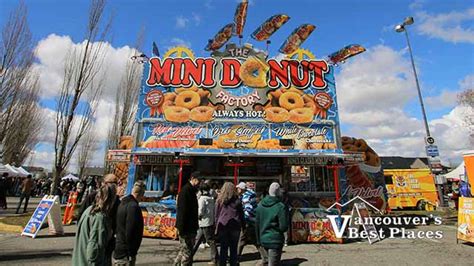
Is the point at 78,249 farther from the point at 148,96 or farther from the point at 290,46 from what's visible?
the point at 290,46

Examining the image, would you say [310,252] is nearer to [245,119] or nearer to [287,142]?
[287,142]

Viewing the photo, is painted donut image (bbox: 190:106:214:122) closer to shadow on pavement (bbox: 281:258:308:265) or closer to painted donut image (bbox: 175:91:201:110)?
painted donut image (bbox: 175:91:201:110)

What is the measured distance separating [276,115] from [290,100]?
3.30 feet

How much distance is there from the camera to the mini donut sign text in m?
13.4

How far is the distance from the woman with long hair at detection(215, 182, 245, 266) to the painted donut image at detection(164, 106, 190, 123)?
7.34 m

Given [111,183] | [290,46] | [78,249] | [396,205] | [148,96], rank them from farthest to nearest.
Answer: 1. [396,205]
2. [290,46]
3. [148,96]
4. [111,183]
5. [78,249]

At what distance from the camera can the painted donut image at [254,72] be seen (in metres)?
13.5

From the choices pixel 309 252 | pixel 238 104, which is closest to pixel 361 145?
pixel 238 104

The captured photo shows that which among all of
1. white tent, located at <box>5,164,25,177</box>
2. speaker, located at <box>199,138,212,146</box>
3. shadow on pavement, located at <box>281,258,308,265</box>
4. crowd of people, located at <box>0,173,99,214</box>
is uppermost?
white tent, located at <box>5,164,25,177</box>

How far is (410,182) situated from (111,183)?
2274 centimetres

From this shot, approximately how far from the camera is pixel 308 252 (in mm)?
8367

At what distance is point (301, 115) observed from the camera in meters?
12.9

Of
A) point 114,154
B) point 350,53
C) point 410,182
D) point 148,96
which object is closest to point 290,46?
point 350,53

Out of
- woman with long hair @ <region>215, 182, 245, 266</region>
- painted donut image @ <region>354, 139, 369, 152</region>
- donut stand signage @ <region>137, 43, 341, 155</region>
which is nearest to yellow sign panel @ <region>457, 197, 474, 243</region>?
donut stand signage @ <region>137, 43, 341, 155</region>
